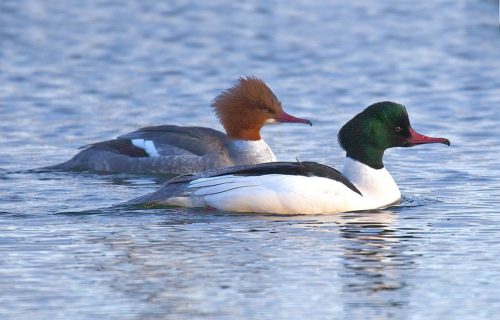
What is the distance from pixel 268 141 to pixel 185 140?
1841 millimetres

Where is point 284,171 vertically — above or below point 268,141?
below

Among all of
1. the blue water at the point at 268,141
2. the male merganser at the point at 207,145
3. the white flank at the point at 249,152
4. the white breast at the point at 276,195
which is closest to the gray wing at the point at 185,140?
the male merganser at the point at 207,145

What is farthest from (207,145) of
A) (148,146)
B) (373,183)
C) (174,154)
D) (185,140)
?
(373,183)

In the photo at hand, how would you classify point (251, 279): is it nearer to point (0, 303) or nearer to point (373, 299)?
point (373, 299)

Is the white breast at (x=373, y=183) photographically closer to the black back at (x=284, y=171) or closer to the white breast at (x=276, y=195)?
the black back at (x=284, y=171)

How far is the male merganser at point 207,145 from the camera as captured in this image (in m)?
13.3

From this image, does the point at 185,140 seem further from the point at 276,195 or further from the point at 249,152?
the point at 276,195

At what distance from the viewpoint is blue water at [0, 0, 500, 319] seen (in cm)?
823

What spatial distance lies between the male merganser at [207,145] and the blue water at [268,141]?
0.29 meters

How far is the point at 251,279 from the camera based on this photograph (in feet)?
28.0

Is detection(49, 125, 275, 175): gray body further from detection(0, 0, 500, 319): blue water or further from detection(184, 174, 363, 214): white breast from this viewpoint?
detection(184, 174, 363, 214): white breast

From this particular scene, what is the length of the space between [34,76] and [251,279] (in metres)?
11.0

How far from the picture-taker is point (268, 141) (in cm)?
1510

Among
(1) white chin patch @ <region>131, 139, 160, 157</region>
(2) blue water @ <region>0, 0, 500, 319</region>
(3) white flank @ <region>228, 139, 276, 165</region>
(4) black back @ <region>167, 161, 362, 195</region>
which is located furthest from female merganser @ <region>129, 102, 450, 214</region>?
(1) white chin patch @ <region>131, 139, 160, 157</region>
